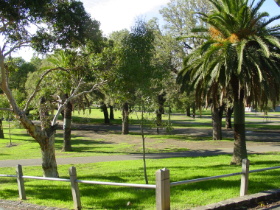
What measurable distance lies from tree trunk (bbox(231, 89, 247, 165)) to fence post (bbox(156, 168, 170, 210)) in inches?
348

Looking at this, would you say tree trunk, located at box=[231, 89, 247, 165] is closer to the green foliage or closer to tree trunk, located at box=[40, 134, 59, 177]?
the green foliage

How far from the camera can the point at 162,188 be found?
5.34m

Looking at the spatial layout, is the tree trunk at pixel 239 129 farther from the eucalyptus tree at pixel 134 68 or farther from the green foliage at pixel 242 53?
the eucalyptus tree at pixel 134 68

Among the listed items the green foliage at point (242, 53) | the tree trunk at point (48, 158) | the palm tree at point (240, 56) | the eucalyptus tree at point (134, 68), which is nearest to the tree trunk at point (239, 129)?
the palm tree at point (240, 56)

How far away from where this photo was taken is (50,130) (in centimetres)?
1089

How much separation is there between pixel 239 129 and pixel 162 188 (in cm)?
910

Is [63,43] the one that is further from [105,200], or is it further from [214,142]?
[214,142]

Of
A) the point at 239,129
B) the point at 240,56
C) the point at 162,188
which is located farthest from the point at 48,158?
the point at 239,129

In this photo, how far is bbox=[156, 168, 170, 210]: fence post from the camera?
5.31m

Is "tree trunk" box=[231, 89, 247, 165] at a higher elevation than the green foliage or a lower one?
Result: lower

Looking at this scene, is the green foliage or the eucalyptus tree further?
the green foliage

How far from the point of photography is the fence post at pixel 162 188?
209 inches

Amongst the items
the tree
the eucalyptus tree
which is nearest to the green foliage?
the eucalyptus tree

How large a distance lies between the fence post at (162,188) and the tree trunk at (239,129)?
29.0 ft
